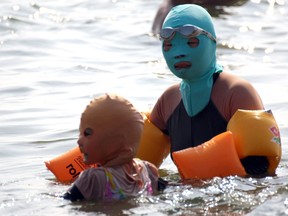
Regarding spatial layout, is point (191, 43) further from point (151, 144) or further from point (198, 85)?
point (151, 144)

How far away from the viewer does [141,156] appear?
7434 mm

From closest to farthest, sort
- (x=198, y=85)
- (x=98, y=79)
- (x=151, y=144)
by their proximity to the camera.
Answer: (x=198, y=85)
(x=151, y=144)
(x=98, y=79)

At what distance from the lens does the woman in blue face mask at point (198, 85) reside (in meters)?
6.96

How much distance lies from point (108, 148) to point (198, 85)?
47.3 inches

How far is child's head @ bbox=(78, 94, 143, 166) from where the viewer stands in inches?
240

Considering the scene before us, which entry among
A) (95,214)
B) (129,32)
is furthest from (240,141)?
(129,32)

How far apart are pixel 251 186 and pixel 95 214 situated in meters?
1.19

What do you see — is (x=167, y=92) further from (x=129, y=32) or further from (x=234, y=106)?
(x=129, y=32)

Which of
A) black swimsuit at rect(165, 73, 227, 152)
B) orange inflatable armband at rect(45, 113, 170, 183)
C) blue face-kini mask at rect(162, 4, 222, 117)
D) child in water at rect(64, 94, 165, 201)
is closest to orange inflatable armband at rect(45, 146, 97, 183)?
orange inflatable armband at rect(45, 113, 170, 183)

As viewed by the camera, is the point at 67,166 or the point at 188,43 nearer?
the point at 188,43

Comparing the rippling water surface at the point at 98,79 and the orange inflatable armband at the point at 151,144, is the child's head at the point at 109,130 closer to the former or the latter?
the rippling water surface at the point at 98,79

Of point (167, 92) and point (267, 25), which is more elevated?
point (167, 92)

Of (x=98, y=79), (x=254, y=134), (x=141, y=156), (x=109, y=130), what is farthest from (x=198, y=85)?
(x=98, y=79)

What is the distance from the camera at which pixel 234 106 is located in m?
6.98
